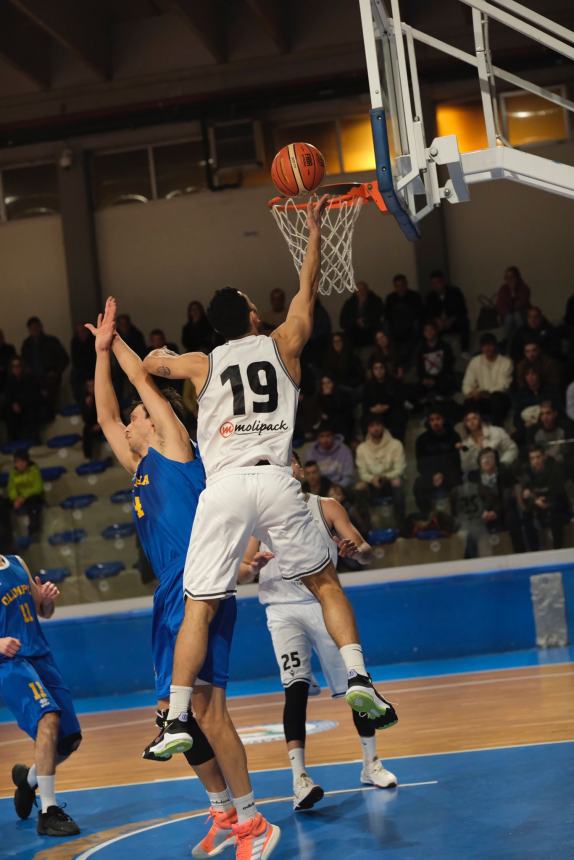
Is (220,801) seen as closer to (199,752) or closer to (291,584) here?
(199,752)

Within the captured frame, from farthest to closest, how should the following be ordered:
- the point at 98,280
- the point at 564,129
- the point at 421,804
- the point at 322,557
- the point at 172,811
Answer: the point at 98,280
the point at 564,129
the point at 172,811
the point at 421,804
the point at 322,557

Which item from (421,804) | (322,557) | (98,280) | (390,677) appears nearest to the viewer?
(322,557)

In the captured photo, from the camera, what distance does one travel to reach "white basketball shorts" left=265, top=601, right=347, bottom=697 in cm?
689

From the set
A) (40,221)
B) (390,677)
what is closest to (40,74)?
(40,221)

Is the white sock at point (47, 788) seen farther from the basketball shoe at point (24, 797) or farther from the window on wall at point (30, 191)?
the window on wall at point (30, 191)

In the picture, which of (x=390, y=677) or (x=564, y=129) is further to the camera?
(x=564, y=129)

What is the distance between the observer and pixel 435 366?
1527 centimetres

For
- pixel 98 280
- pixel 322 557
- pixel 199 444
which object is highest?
pixel 98 280

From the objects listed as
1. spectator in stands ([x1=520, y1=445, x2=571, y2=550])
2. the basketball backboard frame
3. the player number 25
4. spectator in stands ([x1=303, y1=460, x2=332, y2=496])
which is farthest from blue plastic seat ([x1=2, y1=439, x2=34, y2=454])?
the player number 25

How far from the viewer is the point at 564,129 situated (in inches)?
718

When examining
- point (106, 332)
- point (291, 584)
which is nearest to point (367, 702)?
point (291, 584)

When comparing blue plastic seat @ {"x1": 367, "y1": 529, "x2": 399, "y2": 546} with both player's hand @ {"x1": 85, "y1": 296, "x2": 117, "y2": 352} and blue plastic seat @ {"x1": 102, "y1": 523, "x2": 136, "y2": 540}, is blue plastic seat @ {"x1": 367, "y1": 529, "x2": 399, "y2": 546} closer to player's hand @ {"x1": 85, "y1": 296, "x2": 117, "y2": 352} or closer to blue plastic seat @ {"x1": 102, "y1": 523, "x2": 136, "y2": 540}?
blue plastic seat @ {"x1": 102, "y1": 523, "x2": 136, "y2": 540}

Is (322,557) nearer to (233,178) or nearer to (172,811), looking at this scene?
(172,811)

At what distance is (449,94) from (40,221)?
688 centimetres
